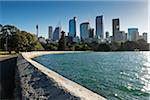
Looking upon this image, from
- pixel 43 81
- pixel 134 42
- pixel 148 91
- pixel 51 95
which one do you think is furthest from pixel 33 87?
pixel 134 42

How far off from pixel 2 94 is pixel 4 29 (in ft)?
272

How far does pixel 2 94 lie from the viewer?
40.1 ft

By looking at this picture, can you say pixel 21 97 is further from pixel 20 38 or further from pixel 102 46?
pixel 102 46

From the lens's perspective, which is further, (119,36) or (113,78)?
(119,36)

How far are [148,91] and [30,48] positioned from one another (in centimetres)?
7825

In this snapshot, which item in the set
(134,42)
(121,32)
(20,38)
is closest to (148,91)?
(20,38)

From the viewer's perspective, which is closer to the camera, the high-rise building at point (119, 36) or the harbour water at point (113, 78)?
the harbour water at point (113, 78)

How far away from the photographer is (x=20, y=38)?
252 feet

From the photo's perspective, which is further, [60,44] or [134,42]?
[134,42]

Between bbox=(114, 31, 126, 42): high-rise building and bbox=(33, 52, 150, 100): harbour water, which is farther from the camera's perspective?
bbox=(114, 31, 126, 42): high-rise building

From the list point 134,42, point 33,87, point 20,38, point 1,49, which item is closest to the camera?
point 33,87

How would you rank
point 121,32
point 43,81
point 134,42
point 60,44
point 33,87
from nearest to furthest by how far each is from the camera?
point 33,87, point 43,81, point 60,44, point 134,42, point 121,32

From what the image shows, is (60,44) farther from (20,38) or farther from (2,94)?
(2,94)

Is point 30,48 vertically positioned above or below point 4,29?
below
